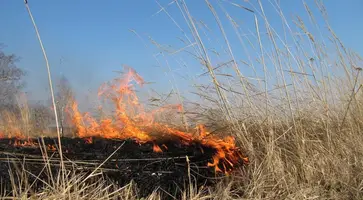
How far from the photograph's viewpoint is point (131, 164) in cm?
222

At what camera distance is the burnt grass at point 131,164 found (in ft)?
7.13

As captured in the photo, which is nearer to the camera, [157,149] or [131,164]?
[131,164]

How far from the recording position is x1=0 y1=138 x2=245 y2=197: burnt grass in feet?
7.13

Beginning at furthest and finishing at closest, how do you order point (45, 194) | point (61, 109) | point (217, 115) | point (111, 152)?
point (61, 109)
point (217, 115)
point (111, 152)
point (45, 194)

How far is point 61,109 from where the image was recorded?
3561 mm

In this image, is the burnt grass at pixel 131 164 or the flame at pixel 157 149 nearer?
the burnt grass at pixel 131 164

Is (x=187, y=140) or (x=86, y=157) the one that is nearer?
(x=86, y=157)

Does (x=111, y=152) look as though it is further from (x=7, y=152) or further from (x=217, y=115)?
(x=217, y=115)

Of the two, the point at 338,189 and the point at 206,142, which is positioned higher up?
the point at 206,142

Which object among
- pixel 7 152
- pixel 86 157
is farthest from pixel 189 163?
pixel 7 152

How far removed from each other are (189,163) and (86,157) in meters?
0.71

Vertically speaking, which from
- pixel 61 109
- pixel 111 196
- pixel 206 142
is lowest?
pixel 111 196

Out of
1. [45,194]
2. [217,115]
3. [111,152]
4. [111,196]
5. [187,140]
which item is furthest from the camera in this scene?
[217,115]

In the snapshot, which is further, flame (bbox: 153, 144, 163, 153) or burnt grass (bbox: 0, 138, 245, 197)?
flame (bbox: 153, 144, 163, 153)
